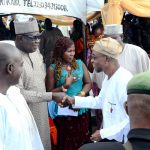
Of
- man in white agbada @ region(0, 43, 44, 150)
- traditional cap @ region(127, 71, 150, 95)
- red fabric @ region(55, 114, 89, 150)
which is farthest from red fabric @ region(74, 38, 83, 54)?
traditional cap @ region(127, 71, 150, 95)

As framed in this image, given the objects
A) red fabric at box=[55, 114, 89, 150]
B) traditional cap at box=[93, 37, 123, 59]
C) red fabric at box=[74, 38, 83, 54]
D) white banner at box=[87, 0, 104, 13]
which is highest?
white banner at box=[87, 0, 104, 13]

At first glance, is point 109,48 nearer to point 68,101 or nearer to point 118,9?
point 68,101

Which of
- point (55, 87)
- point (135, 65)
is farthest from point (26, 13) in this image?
point (135, 65)

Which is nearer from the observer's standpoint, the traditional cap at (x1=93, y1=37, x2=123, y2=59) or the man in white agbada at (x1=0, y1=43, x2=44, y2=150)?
the man in white agbada at (x1=0, y1=43, x2=44, y2=150)

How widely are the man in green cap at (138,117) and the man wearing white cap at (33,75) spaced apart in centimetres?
243

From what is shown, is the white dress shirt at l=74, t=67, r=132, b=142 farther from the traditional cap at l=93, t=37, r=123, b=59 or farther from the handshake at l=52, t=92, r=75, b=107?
the handshake at l=52, t=92, r=75, b=107

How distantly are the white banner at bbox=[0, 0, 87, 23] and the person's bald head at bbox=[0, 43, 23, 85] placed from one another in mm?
2114

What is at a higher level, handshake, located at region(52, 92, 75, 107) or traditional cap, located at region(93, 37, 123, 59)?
traditional cap, located at region(93, 37, 123, 59)

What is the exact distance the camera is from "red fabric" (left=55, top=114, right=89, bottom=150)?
5.29 meters

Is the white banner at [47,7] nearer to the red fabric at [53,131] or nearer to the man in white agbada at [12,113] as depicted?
the red fabric at [53,131]

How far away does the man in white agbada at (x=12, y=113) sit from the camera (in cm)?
280

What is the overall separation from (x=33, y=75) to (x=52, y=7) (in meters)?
1.66

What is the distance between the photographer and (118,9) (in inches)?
257

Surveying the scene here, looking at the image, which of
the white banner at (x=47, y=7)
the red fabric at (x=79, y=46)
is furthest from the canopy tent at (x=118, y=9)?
the red fabric at (x=79, y=46)
